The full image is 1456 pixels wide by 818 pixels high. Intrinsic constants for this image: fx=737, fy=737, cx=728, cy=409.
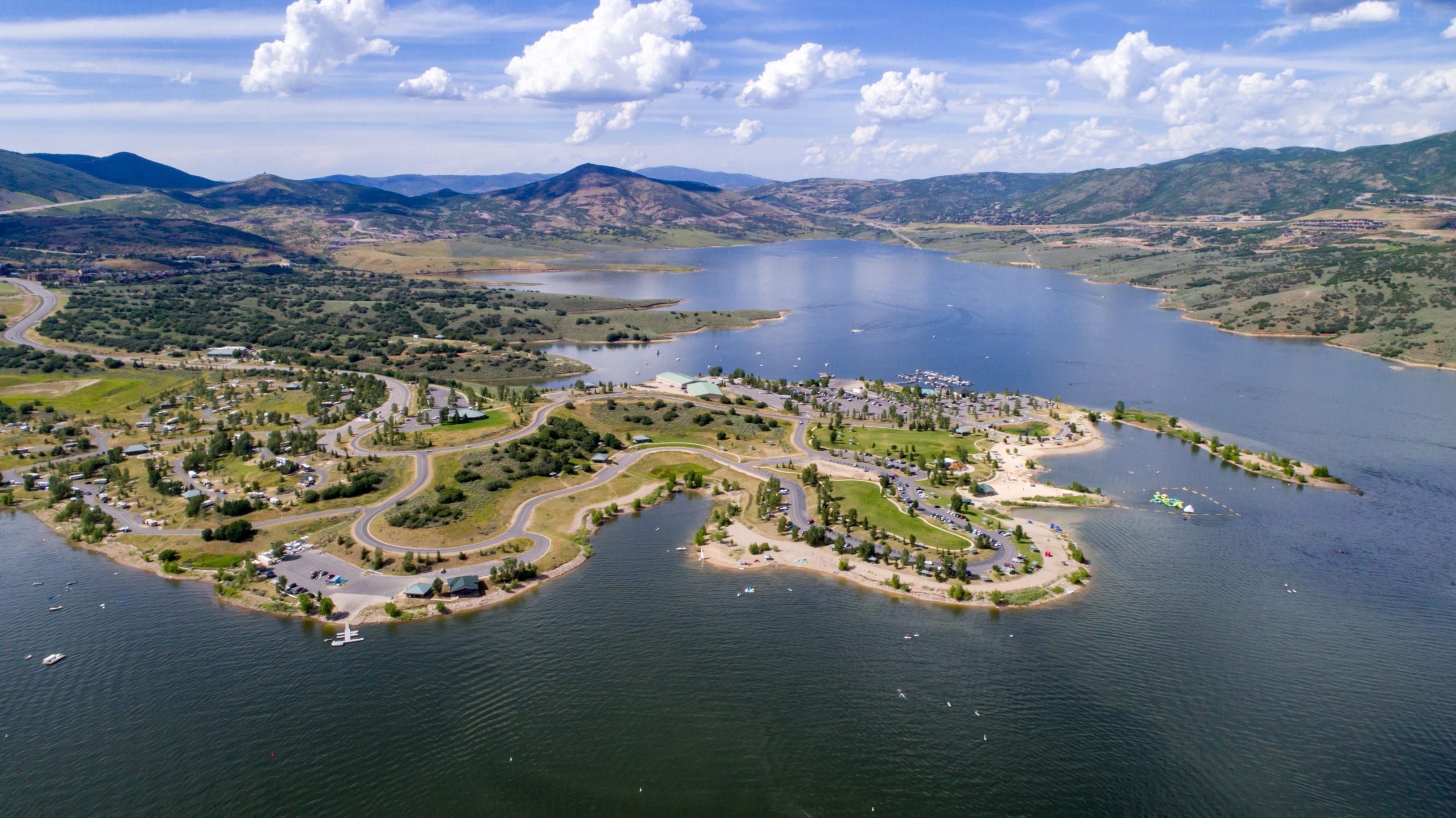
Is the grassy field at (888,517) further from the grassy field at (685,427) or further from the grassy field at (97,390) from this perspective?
the grassy field at (97,390)

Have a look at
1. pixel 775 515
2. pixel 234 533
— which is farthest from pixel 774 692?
pixel 234 533

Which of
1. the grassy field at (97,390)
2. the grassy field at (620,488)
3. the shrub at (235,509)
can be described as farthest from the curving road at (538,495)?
the grassy field at (97,390)

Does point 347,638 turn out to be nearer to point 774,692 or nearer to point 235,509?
point 235,509

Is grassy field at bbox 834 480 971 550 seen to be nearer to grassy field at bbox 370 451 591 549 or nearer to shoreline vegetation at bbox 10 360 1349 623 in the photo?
shoreline vegetation at bbox 10 360 1349 623

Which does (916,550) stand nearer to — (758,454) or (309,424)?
(758,454)

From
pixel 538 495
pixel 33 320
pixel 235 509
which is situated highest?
pixel 33 320
